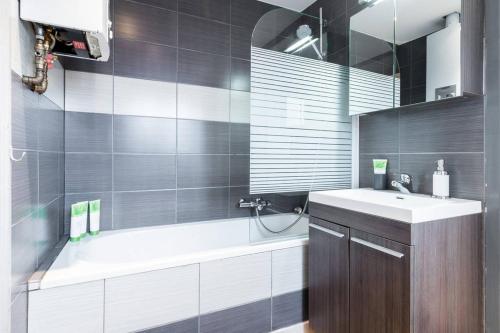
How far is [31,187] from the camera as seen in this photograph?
3.86 ft

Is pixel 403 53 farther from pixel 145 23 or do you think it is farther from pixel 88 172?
pixel 88 172

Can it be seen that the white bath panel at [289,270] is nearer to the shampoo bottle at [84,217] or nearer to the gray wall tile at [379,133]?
the gray wall tile at [379,133]

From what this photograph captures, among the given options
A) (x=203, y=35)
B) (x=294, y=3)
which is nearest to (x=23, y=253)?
(x=203, y=35)

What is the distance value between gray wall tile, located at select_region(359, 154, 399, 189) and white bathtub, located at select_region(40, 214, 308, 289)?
0.58 m

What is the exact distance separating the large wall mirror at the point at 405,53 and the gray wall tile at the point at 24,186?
198cm

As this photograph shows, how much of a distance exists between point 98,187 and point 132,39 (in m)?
1.17

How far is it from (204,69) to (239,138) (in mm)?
678


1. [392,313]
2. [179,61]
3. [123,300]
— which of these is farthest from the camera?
[179,61]

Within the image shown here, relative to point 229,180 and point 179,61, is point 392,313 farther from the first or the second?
point 179,61

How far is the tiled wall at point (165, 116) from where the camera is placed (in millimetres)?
1956

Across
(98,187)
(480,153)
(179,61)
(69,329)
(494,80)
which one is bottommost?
(69,329)

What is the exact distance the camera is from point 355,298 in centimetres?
139

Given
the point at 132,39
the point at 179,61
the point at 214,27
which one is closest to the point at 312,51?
the point at 214,27

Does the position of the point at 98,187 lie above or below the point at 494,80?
below
